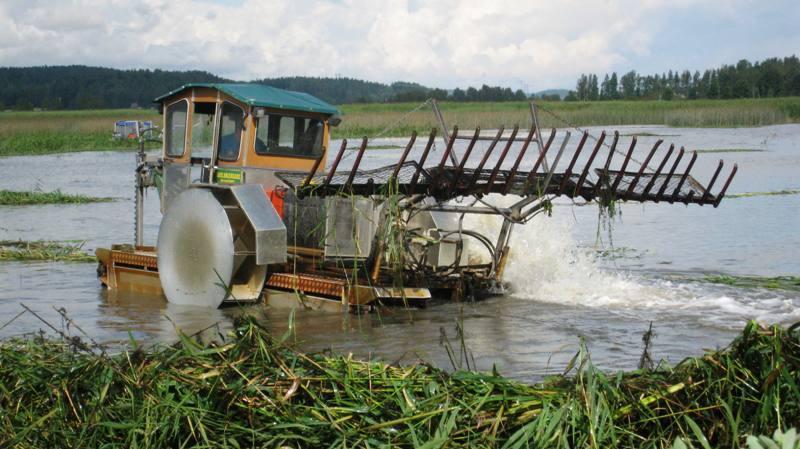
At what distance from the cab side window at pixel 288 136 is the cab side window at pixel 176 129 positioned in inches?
45.1

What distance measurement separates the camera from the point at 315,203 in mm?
10578

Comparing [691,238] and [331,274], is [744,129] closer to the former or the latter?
[691,238]

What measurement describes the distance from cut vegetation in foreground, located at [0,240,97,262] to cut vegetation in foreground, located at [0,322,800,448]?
34.0 feet

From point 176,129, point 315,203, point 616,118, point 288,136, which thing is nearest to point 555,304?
point 315,203

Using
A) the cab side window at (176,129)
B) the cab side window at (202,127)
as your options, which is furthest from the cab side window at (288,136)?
the cab side window at (176,129)

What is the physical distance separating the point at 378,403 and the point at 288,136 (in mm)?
7048

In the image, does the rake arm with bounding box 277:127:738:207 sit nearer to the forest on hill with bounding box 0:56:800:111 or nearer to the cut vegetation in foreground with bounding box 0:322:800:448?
the cut vegetation in foreground with bounding box 0:322:800:448

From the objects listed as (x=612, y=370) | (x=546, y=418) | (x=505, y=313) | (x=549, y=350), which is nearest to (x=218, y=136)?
(x=505, y=313)

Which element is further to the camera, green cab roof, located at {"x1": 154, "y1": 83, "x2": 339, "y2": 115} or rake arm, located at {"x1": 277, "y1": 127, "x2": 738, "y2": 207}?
green cab roof, located at {"x1": 154, "y1": 83, "x2": 339, "y2": 115}

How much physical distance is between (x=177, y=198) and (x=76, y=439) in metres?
5.87

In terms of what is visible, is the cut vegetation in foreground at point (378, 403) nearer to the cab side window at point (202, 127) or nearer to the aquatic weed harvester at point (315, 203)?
the aquatic weed harvester at point (315, 203)

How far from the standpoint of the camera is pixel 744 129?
5325 centimetres

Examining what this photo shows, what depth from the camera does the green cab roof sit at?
11211 millimetres

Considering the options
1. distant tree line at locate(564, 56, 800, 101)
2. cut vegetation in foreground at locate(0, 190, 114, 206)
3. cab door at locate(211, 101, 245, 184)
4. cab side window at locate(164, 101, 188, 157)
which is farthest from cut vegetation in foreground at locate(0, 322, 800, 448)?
distant tree line at locate(564, 56, 800, 101)
